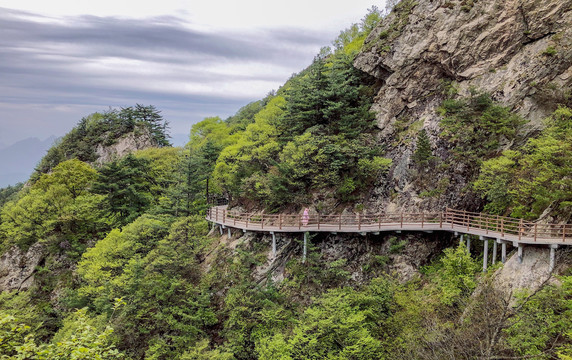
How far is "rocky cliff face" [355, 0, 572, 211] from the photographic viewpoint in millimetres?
22547

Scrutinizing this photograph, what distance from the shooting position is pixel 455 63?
83.7 feet

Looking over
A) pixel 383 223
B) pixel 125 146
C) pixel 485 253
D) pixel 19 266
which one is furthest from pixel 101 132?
pixel 485 253

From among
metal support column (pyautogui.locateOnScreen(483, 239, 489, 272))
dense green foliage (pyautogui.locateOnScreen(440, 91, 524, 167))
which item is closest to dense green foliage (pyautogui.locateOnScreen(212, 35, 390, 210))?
dense green foliage (pyautogui.locateOnScreen(440, 91, 524, 167))

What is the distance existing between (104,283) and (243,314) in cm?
1143

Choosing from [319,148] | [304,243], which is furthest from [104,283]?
[319,148]

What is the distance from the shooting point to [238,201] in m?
28.2

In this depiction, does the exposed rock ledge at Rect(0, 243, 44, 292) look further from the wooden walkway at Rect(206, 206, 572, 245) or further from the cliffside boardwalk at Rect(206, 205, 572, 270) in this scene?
the wooden walkway at Rect(206, 206, 572, 245)

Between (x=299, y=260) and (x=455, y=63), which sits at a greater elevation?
(x=455, y=63)

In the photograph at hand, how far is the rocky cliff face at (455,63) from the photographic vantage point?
74.0 feet

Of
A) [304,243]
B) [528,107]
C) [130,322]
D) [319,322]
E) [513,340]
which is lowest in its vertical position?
[130,322]

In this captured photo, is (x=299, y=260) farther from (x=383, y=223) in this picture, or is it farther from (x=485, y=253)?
(x=485, y=253)

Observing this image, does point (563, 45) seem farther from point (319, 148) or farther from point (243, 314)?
point (243, 314)

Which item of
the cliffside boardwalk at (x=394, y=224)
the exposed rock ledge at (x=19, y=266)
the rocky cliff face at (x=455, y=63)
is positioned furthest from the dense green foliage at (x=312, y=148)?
the exposed rock ledge at (x=19, y=266)

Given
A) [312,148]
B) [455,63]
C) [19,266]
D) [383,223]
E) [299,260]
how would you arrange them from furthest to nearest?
[19,266] → [455,63] → [312,148] → [299,260] → [383,223]
